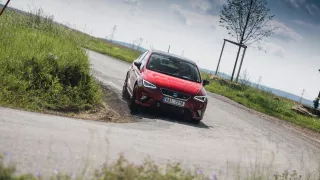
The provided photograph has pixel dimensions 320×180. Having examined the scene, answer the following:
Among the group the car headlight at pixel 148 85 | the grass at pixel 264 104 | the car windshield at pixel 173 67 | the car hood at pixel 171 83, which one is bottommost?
the grass at pixel 264 104

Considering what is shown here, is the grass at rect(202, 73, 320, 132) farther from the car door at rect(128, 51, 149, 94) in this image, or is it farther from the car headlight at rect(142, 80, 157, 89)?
the car headlight at rect(142, 80, 157, 89)

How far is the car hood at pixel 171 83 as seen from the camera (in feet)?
33.8

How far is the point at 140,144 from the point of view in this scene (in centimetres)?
645

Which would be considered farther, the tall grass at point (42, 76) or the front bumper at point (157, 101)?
the front bumper at point (157, 101)

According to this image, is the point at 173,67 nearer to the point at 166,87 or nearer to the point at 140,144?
the point at 166,87

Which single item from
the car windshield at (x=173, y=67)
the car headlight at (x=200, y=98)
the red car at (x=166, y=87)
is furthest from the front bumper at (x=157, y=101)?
the car windshield at (x=173, y=67)

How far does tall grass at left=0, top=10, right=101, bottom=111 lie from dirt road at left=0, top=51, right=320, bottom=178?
4.42 feet

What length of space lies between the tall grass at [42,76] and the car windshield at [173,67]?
6.41 ft

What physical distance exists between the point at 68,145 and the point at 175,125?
466cm

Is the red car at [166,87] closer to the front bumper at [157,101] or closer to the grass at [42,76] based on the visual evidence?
the front bumper at [157,101]

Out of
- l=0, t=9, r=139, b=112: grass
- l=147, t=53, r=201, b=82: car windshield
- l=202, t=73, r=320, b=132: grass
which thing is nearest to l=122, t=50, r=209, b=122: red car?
l=147, t=53, r=201, b=82: car windshield

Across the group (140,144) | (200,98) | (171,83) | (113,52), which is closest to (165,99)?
(171,83)

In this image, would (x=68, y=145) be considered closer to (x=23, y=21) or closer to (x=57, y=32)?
(x=57, y=32)

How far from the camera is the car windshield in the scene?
11.3 metres
